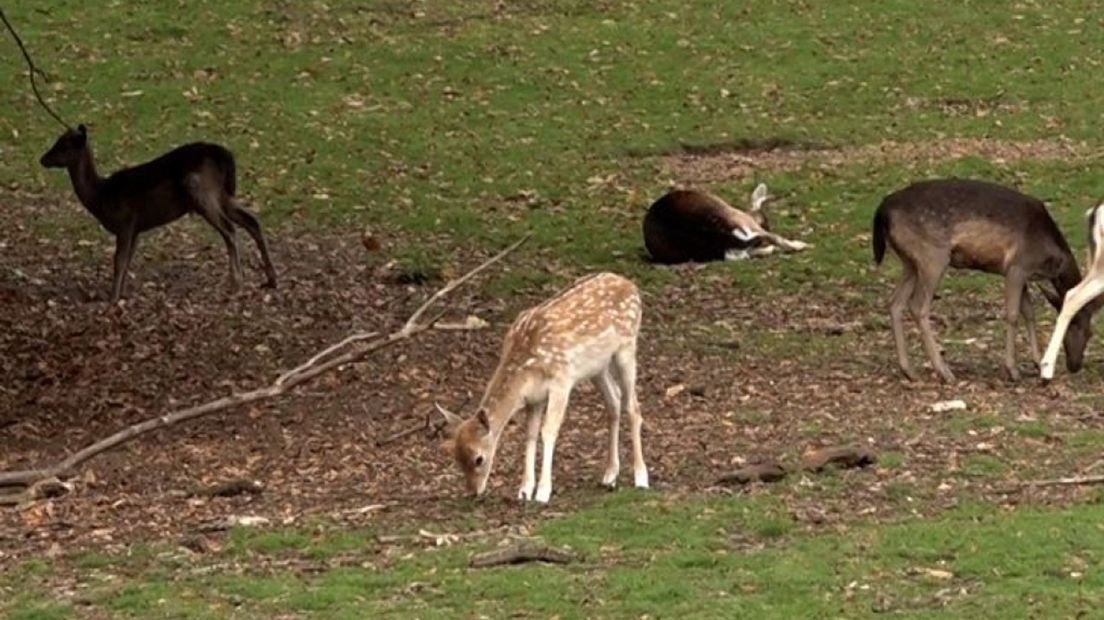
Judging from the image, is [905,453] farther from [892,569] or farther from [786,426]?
[892,569]

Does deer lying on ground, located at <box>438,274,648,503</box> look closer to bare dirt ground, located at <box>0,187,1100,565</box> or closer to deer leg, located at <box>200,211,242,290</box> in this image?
bare dirt ground, located at <box>0,187,1100,565</box>

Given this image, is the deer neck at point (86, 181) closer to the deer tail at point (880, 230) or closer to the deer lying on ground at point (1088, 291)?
the deer tail at point (880, 230)

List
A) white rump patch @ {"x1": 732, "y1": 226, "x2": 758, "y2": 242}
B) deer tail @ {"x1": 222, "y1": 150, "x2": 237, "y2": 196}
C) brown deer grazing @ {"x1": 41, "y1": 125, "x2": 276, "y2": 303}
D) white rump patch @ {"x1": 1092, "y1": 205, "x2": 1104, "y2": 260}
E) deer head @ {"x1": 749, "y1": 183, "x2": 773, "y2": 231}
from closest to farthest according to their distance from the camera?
1. white rump patch @ {"x1": 1092, "y1": 205, "x2": 1104, "y2": 260}
2. brown deer grazing @ {"x1": 41, "y1": 125, "x2": 276, "y2": 303}
3. deer tail @ {"x1": 222, "y1": 150, "x2": 237, "y2": 196}
4. white rump patch @ {"x1": 732, "y1": 226, "x2": 758, "y2": 242}
5. deer head @ {"x1": 749, "y1": 183, "x2": 773, "y2": 231}

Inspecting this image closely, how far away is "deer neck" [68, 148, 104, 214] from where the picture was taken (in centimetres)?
1469

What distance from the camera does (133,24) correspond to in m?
22.2

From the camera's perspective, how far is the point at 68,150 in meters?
15.0

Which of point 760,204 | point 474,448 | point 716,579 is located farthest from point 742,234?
point 716,579

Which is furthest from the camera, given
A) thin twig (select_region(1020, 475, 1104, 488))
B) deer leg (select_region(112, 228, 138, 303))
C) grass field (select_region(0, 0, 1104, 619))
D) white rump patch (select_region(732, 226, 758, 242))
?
white rump patch (select_region(732, 226, 758, 242))

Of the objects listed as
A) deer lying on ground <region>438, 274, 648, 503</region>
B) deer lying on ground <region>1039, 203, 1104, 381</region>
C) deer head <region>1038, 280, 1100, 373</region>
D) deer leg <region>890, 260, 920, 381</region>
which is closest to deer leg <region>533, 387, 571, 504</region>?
deer lying on ground <region>438, 274, 648, 503</region>

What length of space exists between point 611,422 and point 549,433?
50cm

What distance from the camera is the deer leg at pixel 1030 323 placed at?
12.0 m

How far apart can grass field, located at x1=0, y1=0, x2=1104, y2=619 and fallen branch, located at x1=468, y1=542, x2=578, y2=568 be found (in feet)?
0.37

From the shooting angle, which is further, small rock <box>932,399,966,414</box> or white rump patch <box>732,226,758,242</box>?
white rump patch <box>732,226,758,242</box>

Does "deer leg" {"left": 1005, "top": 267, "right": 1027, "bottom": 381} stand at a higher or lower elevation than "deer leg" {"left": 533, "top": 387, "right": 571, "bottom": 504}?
lower
